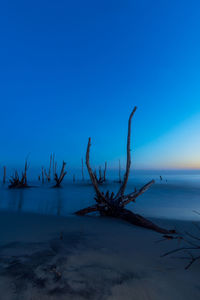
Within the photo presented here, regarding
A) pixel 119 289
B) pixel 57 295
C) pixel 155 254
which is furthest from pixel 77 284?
pixel 155 254

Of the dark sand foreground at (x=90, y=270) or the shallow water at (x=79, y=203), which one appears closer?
the dark sand foreground at (x=90, y=270)

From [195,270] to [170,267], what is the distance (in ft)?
0.64

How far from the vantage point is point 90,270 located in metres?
1.30

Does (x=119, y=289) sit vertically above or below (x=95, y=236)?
above

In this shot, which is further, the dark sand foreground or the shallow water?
the shallow water

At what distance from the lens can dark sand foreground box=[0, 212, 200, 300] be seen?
106 centimetres

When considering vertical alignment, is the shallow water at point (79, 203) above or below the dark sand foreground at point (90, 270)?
below

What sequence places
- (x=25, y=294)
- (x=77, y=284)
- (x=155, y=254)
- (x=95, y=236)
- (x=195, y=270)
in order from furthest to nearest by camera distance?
(x=95, y=236), (x=155, y=254), (x=195, y=270), (x=77, y=284), (x=25, y=294)

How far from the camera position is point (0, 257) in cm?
150

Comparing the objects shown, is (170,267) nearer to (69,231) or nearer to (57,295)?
(57,295)

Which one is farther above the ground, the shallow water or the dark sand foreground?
the dark sand foreground

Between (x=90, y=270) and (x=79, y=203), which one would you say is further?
(x=79, y=203)

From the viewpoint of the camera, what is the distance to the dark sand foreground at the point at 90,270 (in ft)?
3.48

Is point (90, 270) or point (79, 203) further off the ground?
point (90, 270)
